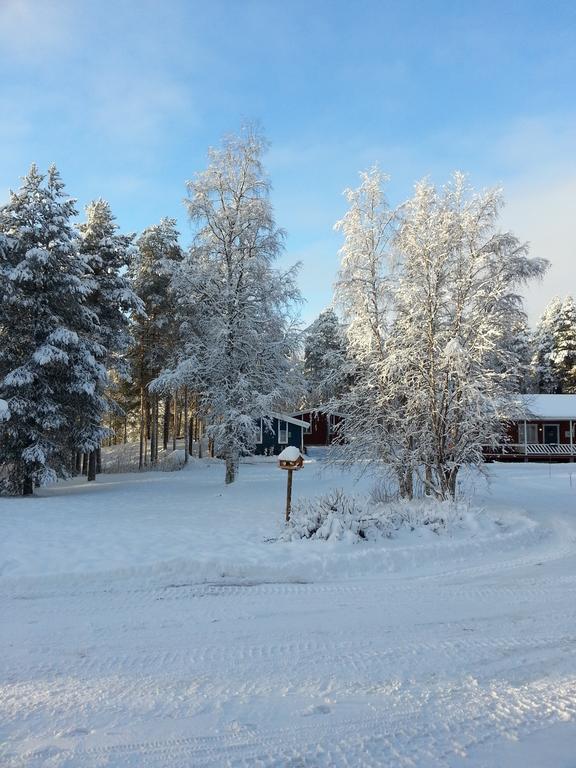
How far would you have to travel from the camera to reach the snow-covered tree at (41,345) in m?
16.5

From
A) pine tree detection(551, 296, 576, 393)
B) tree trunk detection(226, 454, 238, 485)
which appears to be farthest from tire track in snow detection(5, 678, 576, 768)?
pine tree detection(551, 296, 576, 393)

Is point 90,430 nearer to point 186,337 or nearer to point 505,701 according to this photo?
point 186,337

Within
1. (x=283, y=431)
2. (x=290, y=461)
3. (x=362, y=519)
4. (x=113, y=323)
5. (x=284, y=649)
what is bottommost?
(x=284, y=649)

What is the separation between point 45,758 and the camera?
10.4 feet

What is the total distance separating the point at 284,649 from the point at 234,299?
15.4m

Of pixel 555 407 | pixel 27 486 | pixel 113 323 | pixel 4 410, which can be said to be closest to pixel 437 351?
pixel 4 410

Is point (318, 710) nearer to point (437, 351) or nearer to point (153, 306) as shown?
point (437, 351)

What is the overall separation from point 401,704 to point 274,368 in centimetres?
1619

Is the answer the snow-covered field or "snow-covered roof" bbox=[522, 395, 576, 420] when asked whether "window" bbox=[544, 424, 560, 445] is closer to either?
"snow-covered roof" bbox=[522, 395, 576, 420]

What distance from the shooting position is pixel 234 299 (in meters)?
19.2

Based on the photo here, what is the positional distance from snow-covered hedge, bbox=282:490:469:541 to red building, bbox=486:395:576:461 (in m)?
24.5

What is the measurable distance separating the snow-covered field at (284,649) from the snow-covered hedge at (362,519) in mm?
359

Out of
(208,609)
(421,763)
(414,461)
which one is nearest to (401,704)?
(421,763)

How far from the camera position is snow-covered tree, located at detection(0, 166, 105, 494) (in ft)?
54.1
